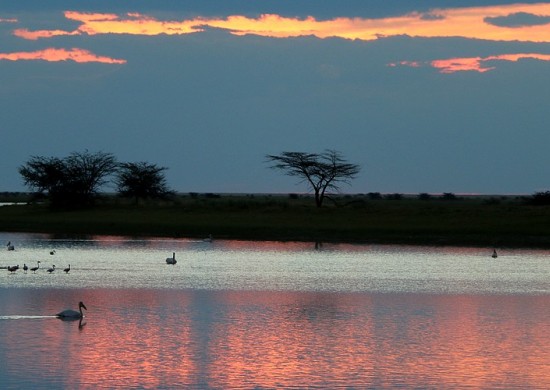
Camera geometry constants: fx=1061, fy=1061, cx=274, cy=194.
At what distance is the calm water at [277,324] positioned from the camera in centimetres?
1745

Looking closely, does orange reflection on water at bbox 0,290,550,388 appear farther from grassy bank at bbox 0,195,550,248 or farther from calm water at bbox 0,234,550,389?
grassy bank at bbox 0,195,550,248

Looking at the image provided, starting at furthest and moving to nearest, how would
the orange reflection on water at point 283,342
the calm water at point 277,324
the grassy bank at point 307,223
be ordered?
the grassy bank at point 307,223 → the calm water at point 277,324 → the orange reflection on water at point 283,342

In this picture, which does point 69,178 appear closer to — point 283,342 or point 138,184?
point 138,184

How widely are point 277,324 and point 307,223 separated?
127 feet

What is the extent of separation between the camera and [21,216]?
73.9m

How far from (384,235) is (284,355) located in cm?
3753

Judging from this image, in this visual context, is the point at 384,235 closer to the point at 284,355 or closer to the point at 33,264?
the point at 33,264

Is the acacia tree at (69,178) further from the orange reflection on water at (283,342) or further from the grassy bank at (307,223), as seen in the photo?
the orange reflection on water at (283,342)

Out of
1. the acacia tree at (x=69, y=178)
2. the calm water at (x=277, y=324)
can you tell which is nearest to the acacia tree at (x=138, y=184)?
the acacia tree at (x=69, y=178)

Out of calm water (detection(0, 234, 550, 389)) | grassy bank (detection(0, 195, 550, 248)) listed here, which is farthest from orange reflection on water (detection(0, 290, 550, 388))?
grassy bank (detection(0, 195, 550, 248))

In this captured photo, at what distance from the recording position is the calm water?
1745 centimetres

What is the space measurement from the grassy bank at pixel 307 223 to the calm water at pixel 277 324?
1296 cm

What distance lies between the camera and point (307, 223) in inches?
2437

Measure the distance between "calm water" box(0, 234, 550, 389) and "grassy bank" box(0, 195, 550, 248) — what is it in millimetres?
12959
